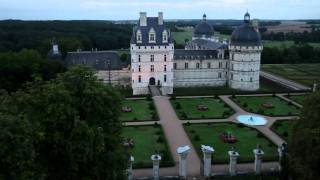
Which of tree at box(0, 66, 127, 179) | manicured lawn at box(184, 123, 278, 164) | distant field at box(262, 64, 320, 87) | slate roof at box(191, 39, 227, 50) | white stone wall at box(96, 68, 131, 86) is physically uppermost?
slate roof at box(191, 39, 227, 50)

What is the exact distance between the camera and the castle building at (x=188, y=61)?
215 ft

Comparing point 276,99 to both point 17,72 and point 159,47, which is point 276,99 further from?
point 17,72

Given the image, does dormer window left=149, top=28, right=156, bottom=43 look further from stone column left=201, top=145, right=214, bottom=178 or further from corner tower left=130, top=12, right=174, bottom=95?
stone column left=201, top=145, right=214, bottom=178

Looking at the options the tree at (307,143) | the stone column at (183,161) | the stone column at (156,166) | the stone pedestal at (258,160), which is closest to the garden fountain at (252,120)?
the stone pedestal at (258,160)

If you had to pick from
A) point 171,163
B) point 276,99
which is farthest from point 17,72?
point 276,99

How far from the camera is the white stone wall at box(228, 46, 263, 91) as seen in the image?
225 feet

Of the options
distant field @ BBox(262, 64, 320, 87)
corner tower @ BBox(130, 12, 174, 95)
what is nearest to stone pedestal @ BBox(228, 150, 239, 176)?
corner tower @ BBox(130, 12, 174, 95)

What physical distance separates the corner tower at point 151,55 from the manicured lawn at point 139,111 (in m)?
7.35

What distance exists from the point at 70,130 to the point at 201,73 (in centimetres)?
5139

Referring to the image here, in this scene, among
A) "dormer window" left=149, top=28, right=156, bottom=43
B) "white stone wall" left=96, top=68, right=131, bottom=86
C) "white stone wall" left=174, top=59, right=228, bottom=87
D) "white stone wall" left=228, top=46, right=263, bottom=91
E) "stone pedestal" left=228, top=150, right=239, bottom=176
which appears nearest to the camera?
"stone pedestal" left=228, top=150, right=239, bottom=176

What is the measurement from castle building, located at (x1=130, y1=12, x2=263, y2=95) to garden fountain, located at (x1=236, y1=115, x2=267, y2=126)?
64.7ft

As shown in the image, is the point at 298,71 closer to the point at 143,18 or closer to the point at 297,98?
the point at 297,98

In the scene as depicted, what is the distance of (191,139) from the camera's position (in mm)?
41406

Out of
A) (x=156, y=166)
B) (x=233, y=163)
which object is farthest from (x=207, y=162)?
(x=156, y=166)
